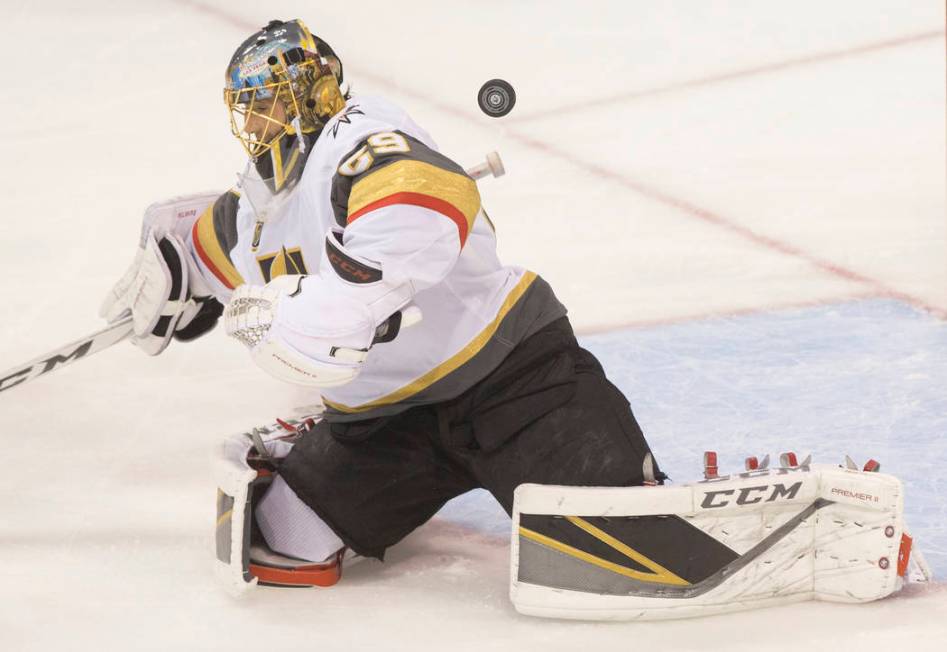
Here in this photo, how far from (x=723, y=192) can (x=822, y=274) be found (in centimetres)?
58

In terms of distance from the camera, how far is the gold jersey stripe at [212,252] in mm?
2799

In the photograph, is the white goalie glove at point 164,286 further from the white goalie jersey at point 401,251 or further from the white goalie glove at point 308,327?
the white goalie glove at point 308,327

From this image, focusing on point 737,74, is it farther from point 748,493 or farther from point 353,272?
point 353,272

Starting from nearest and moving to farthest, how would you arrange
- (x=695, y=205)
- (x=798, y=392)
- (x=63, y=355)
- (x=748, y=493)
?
(x=748, y=493)
(x=63, y=355)
(x=798, y=392)
(x=695, y=205)

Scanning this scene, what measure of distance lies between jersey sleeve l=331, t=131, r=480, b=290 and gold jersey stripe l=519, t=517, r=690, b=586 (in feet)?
1.38

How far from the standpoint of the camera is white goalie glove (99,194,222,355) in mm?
2846

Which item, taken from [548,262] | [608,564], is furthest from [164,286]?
[548,262]

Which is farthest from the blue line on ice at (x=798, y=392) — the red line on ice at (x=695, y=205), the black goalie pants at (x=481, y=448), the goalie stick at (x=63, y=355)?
the goalie stick at (x=63, y=355)

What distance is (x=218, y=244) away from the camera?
281cm

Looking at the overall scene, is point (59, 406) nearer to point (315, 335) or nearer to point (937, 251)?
point (315, 335)

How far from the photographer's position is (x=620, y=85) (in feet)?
16.7

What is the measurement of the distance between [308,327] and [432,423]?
0.45m

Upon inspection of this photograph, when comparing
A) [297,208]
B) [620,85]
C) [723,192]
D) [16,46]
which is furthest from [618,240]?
[16,46]

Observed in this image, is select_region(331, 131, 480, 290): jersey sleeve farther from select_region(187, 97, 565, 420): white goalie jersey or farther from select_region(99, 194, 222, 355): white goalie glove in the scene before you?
select_region(99, 194, 222, 355): white goalie glove
